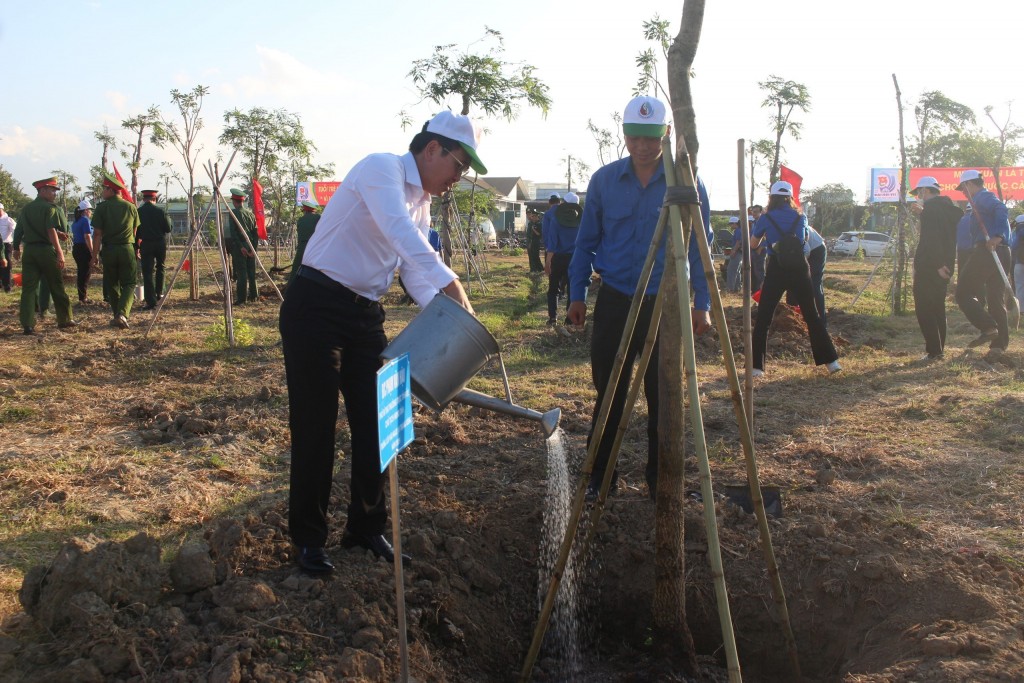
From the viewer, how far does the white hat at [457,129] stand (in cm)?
275

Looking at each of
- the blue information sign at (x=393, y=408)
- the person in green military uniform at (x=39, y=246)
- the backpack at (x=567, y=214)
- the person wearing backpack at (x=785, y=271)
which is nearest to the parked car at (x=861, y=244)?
the backpack at (x=567, y=214)

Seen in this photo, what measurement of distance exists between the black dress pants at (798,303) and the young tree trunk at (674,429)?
453 cm

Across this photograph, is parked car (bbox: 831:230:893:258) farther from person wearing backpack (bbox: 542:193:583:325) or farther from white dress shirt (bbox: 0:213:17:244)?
white dress shirt (bbox: 0:213:17:244)

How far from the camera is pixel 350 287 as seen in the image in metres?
2.87

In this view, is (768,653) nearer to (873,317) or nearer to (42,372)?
(42,372)

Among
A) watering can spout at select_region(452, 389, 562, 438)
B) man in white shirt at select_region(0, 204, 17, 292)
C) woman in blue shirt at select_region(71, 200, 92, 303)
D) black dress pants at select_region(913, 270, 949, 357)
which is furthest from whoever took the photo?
man in white shirt at select_region(0, 204, 17, 292)

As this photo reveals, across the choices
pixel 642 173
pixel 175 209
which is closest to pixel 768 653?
pixel 642 173

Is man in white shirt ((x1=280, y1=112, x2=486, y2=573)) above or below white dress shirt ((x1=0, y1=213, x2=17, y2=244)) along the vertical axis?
below

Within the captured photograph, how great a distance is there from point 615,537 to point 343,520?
48.7 inches

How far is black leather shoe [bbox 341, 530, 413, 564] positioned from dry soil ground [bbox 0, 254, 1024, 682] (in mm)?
63

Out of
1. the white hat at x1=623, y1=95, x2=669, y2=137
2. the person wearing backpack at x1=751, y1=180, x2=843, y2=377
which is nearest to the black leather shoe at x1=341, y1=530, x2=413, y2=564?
the white hat at x1=623, y1=95, x2=669, y2=137

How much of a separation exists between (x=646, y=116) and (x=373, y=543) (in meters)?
2.10

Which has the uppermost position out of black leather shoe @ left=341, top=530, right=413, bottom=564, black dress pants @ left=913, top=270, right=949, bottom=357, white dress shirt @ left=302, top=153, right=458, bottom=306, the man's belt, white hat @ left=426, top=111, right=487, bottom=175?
white hat @ left=426, top=111, right=487, bottom=175

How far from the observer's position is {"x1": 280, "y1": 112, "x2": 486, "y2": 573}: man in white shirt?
2.66 metres
